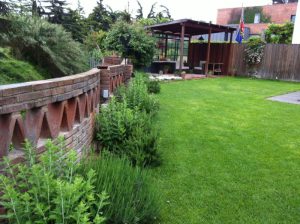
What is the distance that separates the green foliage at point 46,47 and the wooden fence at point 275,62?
12954 millimetres

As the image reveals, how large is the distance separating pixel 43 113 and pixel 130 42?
795 cm

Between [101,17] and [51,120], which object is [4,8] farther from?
[101,17]

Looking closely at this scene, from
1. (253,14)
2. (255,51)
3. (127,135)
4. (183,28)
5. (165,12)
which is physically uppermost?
(253,14)

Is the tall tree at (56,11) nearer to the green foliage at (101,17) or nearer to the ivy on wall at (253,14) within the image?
the green foliage at (101,17)

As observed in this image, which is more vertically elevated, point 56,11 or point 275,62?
point 56,11

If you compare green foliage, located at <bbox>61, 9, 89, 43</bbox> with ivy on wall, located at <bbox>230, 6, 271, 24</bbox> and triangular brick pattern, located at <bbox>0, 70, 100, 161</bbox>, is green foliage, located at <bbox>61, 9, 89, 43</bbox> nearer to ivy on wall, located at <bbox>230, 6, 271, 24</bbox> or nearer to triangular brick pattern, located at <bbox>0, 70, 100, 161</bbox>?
triangular brick pattern, located at <bbox>0, 70, 100, 161</bbox>

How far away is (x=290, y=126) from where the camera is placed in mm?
5719

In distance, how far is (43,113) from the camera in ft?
6.71

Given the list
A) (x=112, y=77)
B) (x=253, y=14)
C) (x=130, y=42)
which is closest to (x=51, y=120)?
(x=112, y=77)

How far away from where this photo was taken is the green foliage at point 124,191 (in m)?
2.00

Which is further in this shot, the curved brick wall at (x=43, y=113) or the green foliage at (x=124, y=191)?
the green foliage at (x=124, y=191)

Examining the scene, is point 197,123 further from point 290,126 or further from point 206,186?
point 206,186

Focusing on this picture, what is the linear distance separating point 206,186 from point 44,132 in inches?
70.2

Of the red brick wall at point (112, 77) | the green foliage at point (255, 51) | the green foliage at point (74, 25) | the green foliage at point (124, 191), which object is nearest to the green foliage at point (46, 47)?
the red brick wall at point (112, 77)
